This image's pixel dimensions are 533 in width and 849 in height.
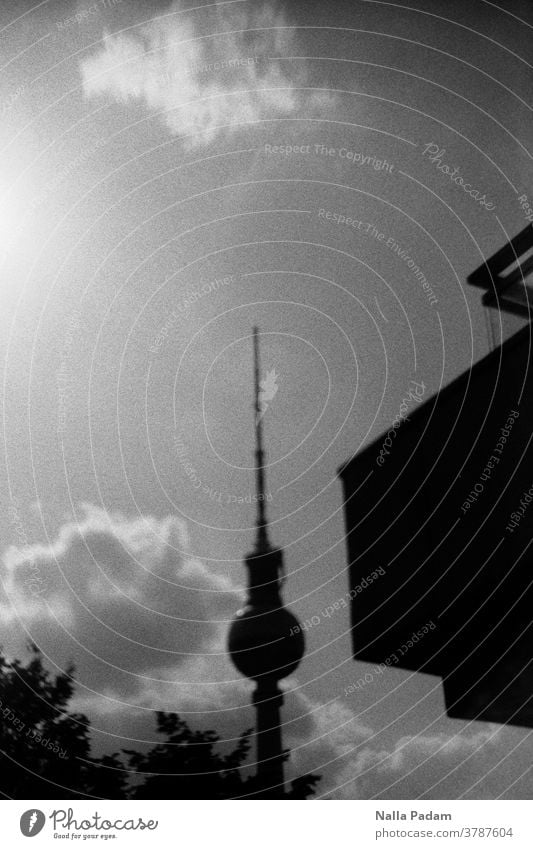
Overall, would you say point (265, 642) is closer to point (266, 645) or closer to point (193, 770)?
point (266, 645)

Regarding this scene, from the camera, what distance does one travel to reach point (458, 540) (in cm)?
105

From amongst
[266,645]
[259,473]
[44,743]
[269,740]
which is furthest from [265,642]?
[44,743]

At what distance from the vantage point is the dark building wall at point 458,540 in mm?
1003

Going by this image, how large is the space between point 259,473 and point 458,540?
13.2 inches

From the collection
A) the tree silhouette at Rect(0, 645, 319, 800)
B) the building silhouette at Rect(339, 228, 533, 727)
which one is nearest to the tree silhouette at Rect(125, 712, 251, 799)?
the tree silhouette at Rect(0, 645, 319, 800)

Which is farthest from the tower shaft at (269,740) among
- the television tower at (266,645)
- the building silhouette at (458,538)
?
the building silhouette at (458,538)

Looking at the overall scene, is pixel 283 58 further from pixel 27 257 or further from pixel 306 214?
pixel 27 257

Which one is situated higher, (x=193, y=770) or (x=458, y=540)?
(x=458, y=540)

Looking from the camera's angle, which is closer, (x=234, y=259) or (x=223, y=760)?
(x=223, y=760)

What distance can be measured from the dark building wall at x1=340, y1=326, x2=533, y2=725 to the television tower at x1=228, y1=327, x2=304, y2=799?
111mm

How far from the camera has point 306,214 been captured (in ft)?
3.76

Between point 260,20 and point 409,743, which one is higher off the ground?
point 260,20
